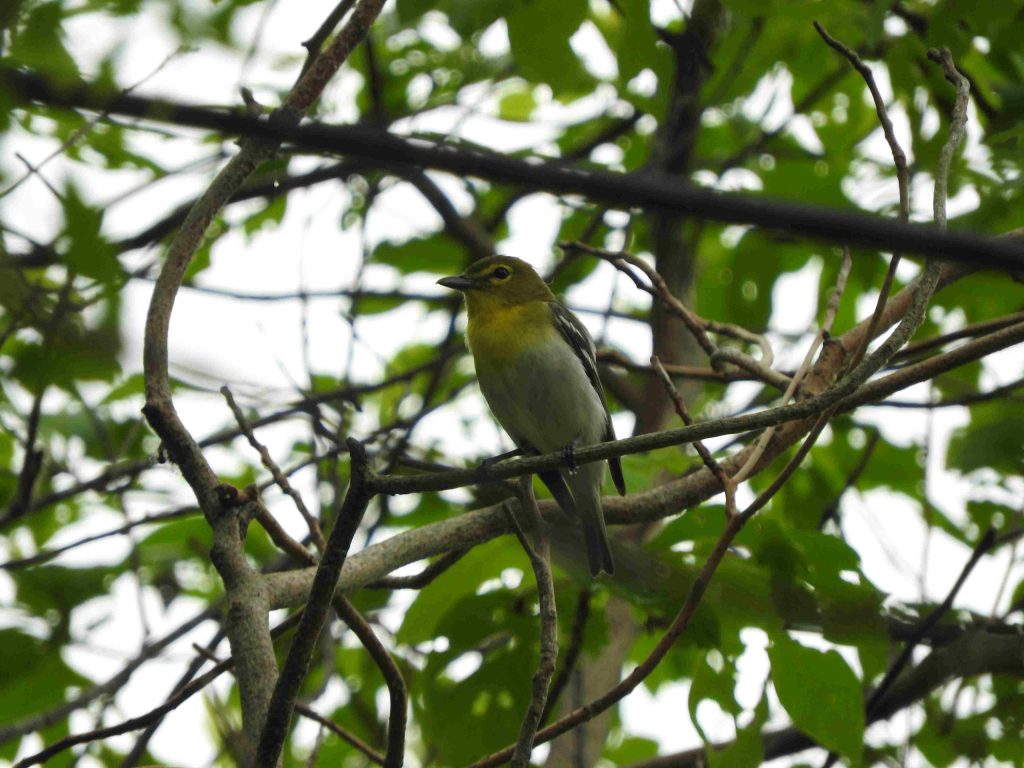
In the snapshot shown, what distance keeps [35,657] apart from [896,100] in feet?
15.7

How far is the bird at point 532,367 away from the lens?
5703 mm

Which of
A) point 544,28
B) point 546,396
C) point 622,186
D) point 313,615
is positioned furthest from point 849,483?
point 622,186

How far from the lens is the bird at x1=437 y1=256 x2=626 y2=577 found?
225 inches

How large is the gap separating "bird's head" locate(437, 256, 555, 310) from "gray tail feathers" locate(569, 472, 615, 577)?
135 centimetres

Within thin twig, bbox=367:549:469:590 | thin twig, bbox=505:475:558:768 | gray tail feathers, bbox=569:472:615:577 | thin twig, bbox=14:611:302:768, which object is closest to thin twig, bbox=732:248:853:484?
gray tail feathers, bbox=569:472:615:577

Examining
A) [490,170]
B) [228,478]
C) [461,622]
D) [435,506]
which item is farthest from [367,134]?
[228,478]

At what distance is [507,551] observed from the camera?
4.23 metres

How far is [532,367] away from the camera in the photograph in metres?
5.69

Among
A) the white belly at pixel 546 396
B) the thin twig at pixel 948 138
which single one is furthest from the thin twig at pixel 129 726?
the white belly at pixel 546 396

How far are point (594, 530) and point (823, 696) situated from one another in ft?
4.64

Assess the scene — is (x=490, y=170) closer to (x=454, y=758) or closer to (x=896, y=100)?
(x=454, y=758)

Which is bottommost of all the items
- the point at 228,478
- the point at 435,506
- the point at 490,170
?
the point at 490,170

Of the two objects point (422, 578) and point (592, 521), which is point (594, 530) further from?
point (422, 578)

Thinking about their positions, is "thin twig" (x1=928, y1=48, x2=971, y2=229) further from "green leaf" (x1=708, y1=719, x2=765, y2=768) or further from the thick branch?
the thick branch
